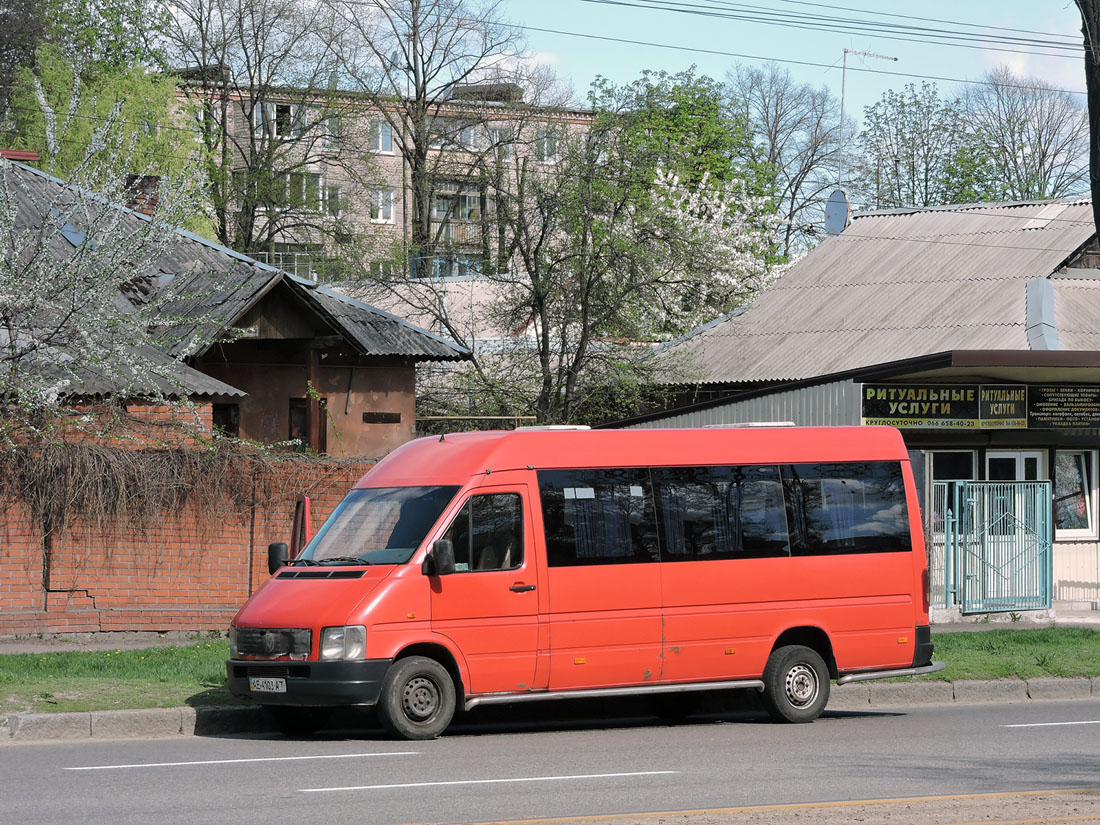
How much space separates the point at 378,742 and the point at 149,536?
7.32 m

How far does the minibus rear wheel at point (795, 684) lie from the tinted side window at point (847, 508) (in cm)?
94

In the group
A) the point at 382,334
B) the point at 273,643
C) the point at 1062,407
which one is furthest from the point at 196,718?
the point at 382,334

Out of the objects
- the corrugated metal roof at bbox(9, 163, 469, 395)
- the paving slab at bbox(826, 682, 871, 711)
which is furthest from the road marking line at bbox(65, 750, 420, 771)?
the corrugated metal roof at bbox(9, 163, 469, 395)

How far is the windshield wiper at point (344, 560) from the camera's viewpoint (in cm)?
1205

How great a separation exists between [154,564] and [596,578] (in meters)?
7.58

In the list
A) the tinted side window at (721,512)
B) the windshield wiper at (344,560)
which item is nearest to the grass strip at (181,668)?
the windshield wiper at (344,560)

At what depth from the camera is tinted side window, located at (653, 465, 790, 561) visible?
42.7 ft

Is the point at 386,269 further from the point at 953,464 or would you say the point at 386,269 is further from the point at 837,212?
the point at 837,212

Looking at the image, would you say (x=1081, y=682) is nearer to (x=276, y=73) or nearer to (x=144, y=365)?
(x=144, y=365)

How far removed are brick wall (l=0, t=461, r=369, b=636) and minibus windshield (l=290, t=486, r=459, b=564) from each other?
18.9 ft

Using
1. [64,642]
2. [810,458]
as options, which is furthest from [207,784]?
[64,642]

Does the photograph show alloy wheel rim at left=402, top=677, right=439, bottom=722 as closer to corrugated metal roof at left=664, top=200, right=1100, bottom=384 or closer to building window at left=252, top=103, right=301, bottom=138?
corrugated metal roof at left=664, top=200, right=1100, bottom=384

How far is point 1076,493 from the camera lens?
2589 centimetres

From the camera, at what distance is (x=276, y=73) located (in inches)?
2106
